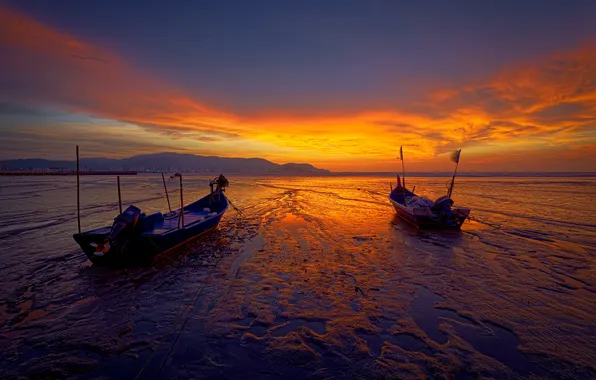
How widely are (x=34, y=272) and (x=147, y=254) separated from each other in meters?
3.43

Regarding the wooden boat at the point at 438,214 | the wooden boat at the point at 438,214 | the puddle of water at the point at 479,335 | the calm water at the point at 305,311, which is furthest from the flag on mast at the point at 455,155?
the puddle of water at the point at 479,335

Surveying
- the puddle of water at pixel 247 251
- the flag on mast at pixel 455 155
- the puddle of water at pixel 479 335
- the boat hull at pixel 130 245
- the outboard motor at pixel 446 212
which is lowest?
the puddle of water at pixel 247 251

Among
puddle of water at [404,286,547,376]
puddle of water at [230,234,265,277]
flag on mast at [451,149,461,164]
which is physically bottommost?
puddle of water at [230,234,265,277]

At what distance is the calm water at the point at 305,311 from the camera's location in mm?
4555

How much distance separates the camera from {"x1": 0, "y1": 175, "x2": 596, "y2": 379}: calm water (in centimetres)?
455

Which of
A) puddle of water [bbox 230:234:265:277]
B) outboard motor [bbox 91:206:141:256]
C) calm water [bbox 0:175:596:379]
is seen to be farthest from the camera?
puddle of water [bbox 230:234:265:277]

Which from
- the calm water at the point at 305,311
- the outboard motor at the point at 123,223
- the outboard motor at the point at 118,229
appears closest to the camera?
the calm water at the point at 305,311

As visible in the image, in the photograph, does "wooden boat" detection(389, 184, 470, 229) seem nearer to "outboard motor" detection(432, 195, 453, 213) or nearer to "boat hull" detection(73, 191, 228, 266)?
"outboard motor" detection(432, 195, 453, 213)

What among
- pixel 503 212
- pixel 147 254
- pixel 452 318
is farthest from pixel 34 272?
pixel 503 212

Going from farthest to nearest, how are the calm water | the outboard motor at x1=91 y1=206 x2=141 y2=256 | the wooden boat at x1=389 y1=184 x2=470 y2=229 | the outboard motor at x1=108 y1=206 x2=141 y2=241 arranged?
1. the wooden boat at x1=389 y1=184 x2=470 y2=229
2. the outboard motor at x1=108 y1=206 x2=141 y2=241
3. the outboard motor at x1=91 y1=206 x2=141 y2=256
4. the calm water

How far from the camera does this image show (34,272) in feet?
27.8

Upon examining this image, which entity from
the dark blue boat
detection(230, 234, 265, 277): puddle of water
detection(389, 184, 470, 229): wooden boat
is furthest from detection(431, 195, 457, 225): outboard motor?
the dark blue boat

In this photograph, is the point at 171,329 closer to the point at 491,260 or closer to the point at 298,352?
the point at 298,352

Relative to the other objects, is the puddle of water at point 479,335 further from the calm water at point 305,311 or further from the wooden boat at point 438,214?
the wooden boat at point 438,214
